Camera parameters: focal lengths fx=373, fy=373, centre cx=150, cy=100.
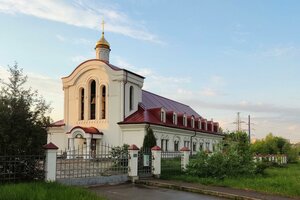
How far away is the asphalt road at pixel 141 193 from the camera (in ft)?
43.0

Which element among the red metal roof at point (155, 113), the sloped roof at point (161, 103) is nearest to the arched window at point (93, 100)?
the red metal roof at point (155, 113)

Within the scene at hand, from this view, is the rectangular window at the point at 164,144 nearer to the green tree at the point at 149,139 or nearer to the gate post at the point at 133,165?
the green tree at the point at 149,139

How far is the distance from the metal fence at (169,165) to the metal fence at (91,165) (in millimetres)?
2495

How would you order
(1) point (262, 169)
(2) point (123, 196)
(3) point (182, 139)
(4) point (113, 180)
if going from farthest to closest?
(3) point (182, 139), (1) point (262, 169), (4) point (113, 180), (2) point (123, 196)

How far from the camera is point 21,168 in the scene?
519 inches

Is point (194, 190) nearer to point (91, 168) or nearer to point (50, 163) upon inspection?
point (91, 168)

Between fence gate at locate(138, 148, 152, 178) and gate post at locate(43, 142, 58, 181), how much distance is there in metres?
5.30

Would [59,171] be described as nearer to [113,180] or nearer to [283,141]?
[113,180]

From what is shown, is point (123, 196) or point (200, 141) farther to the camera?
point (200, 141)

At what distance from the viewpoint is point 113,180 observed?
54.8 ft

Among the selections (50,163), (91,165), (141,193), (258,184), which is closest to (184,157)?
(258,184)

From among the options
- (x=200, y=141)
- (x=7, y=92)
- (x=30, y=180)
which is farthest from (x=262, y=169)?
(x=200, y=141)

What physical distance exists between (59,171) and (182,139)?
2105 centimetres

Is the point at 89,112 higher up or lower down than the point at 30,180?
higher up
